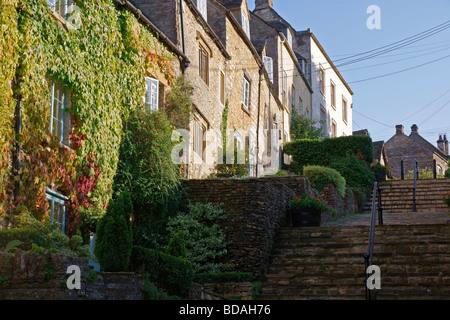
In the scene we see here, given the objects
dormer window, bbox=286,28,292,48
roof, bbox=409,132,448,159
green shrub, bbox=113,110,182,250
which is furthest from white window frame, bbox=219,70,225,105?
roof, bbox=409,132,448,159

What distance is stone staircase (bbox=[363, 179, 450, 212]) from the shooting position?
78.0 ft

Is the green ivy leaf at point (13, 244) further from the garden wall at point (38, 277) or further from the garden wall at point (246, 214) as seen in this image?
the garden wall at point (246, 214)

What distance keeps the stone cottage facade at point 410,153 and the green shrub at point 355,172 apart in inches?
831

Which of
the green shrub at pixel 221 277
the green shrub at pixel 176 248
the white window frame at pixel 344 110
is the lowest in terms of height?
the green shrub at pixel 221 277

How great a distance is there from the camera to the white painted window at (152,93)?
1602 cm

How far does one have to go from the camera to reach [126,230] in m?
9.46

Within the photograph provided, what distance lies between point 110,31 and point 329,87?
29.3 meters

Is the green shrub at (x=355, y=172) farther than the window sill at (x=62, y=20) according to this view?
Yes

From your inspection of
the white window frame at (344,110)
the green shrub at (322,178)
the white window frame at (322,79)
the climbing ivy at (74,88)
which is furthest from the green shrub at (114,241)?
the white window frame at (344,110)

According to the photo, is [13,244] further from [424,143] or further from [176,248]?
[424,143]

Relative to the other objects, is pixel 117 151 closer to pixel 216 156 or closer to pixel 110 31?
pixel 110 31

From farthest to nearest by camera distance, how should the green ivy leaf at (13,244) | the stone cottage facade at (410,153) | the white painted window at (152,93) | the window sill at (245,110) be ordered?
1. the stone cottage facade at (410,153)
2. the window sill at (245,110)
3. the white painted window at (152,93)
4. the green ivy leaf at (13,244)

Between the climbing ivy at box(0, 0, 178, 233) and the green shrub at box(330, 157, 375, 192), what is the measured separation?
13339mm
